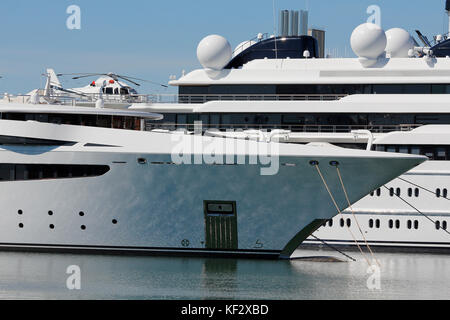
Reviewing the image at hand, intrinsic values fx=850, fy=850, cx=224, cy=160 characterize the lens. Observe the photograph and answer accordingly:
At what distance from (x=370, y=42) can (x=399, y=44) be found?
3243 mm

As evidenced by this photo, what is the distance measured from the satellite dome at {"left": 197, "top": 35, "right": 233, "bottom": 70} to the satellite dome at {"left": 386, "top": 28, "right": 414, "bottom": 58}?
7178 mm

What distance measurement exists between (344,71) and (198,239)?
40.2 ft

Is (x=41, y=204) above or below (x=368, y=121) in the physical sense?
below

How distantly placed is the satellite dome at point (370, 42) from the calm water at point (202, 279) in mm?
10776

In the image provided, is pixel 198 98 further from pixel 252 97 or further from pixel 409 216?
pixel 409 216

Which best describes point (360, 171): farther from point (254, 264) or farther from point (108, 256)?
point (108, 256)

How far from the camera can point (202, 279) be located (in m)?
23.6

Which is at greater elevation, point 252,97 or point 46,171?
point 252,97

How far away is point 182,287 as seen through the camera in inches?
891
